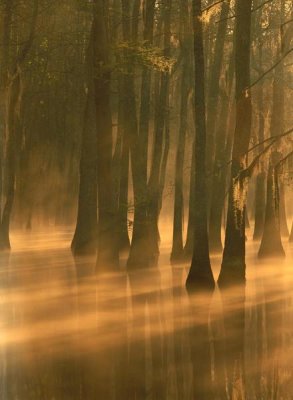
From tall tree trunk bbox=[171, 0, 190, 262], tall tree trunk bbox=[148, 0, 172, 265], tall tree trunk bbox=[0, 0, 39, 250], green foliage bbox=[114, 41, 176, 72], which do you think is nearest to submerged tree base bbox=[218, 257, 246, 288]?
green foliage bbox=[114, 41, 176, 72]

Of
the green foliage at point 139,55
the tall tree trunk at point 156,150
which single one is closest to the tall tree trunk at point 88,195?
the tall tree trunk at point 156,150

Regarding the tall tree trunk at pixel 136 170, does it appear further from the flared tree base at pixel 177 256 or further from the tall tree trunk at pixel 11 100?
the tall tree trunk at pixel 11 100

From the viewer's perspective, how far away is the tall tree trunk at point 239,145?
2214cm

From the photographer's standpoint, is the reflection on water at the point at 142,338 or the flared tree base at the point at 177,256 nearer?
the reflection on water at the point at 142,338

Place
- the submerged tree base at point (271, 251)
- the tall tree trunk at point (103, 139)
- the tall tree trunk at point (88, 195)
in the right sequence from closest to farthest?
the tall tree trunk at point (103, 139) < the submerged tree base at point (271, 251) < the tall tree trunk at point (88, 195)

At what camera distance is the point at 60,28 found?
37.8 metres

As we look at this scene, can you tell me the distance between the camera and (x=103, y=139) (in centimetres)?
2561

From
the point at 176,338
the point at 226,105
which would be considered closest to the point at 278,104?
the point at 226,105

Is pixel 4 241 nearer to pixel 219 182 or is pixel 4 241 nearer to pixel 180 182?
pixel 180 182

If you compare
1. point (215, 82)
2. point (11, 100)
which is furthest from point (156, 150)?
point (11, 100)

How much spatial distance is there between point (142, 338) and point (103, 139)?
11.1 metres

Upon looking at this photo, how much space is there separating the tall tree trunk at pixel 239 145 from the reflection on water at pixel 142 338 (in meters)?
0.59

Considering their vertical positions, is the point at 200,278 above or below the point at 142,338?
below

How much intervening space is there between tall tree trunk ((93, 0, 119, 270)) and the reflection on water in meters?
1.03
